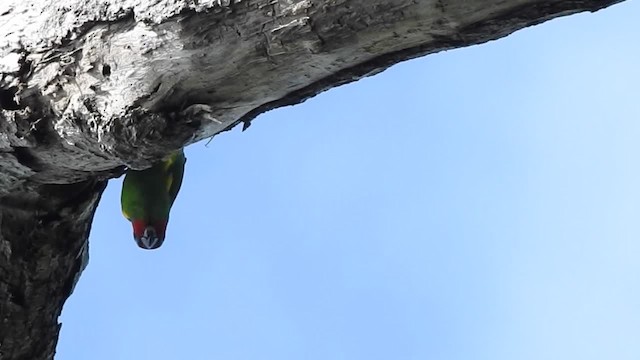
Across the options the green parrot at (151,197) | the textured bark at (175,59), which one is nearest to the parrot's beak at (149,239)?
the green parrot at (151,197)

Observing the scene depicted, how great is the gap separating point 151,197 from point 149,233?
247 mm

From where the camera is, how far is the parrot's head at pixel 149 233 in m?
3.61

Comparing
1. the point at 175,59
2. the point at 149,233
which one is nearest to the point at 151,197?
the point at 149,233

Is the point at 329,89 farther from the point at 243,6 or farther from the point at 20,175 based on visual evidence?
the point at 20,175

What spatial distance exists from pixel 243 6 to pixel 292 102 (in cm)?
37

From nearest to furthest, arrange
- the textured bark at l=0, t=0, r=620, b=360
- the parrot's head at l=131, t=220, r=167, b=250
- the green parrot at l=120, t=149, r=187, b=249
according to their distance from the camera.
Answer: the textured bark at l=0, t=0, r=620, b=360 < the green parrot at l=120, t=149, r=187, b=249 < the parrot's head at l=131, t=220, r=167, b=250

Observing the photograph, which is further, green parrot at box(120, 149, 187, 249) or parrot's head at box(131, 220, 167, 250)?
parrot's head at box(131, 220, 167, 250)

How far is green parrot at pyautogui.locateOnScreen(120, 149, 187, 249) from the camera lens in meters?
3.33

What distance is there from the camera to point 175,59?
74.2 inches

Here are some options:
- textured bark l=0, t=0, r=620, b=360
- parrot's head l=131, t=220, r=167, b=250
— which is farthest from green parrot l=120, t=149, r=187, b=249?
textured bark l=0, t=0, r=620, b=360

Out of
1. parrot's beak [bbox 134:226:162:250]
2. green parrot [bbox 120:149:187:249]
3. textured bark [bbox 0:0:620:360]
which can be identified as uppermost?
textured bark [bbox 0:0:620:360]

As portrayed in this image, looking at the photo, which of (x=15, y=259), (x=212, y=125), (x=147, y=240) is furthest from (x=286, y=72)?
(x=147, y=240)

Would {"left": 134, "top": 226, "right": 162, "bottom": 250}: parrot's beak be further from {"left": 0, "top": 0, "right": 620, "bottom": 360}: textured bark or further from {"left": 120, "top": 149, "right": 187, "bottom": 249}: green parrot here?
{"left": 0, "top": 0, "right": 620, "bottom": 360}: textured bark

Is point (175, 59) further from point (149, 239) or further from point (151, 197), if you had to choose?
point (149, 239)
